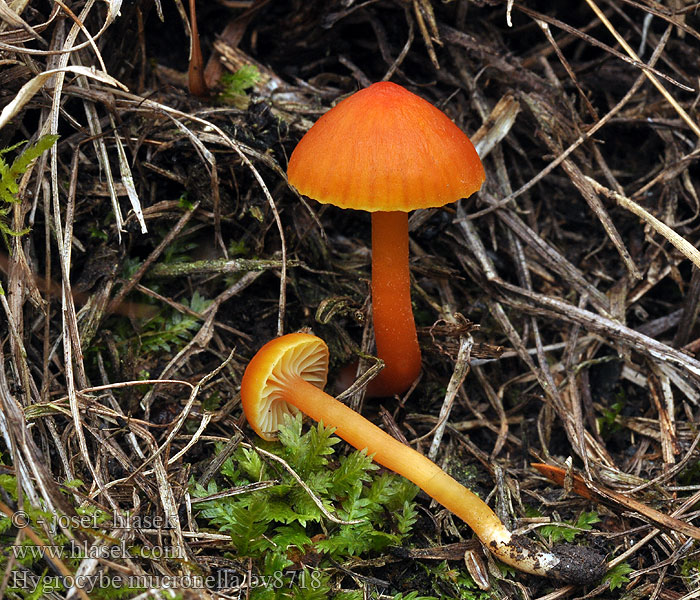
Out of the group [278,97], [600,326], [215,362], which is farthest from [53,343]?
[600,326]

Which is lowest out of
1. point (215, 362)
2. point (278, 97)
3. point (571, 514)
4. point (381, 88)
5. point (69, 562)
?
point (571, 514)

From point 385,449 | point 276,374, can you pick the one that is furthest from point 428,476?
point 276,374

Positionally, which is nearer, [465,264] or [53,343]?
[53,343]

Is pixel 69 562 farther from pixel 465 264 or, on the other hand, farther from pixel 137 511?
pixel 465 264

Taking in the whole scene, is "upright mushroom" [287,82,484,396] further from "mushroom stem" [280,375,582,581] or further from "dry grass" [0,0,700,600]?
"mushroom stem" [280,375,582,581]

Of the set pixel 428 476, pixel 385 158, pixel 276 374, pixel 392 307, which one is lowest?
pixel 428 476

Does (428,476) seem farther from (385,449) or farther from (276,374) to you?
(276,374)

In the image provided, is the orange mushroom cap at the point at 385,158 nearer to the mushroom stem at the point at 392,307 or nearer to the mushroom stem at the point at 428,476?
the mushroom stem at the point at 392,307
